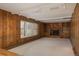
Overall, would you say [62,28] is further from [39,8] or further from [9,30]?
[39,8]

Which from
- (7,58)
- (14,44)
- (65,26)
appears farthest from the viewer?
(65,26)

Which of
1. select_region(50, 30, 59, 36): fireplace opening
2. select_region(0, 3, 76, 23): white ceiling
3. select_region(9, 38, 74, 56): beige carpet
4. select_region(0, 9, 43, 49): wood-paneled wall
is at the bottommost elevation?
select_region(50, 30, 59, 36): fireplace opening

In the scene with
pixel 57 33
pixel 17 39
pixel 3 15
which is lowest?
pixel 57 33

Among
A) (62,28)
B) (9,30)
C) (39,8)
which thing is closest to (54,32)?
(62,28)

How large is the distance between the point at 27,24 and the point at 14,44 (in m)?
2.55

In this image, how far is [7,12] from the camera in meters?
5.88

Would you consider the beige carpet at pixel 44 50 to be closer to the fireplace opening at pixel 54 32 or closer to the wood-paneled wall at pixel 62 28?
the wood-paneled wall at pixel 62 28

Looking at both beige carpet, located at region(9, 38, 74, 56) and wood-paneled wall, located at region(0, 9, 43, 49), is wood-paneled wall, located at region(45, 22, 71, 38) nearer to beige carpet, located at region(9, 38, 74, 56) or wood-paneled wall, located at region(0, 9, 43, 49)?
beige carpet, located at region(9, 38, 74, 56)

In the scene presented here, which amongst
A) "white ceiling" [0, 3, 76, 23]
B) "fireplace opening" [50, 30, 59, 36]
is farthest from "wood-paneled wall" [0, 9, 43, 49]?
"fireplace opening" [50, 30, 59, 36]

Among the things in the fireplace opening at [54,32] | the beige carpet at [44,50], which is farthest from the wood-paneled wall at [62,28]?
the beige carpet at [44,50]

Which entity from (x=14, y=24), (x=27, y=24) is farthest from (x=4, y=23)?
(x=27, y=24)

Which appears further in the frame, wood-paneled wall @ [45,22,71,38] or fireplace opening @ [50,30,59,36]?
fireplace opening @ [50,30,59,36]

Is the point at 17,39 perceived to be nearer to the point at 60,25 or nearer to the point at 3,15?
the point at 3,15

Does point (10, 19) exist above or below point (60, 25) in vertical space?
above
